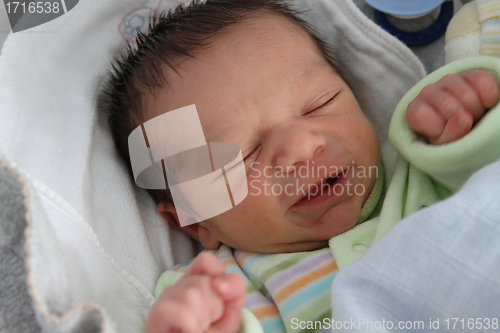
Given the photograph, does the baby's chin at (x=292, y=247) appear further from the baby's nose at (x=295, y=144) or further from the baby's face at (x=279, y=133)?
the baby's nose at (x=295, y=144)

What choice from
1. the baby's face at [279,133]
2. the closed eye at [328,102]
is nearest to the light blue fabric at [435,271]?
the baby's face at [279,133]

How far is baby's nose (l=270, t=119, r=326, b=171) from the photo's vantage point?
0.85m

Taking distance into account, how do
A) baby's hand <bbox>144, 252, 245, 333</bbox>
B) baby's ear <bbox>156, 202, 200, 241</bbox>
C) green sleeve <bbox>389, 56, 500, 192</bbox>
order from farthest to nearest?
baby's ear <bbox>156, 202, 200, 241</bbox> → green sleeve <bbox>389, 56, 500, 192</bbox> → baby's hand <bbox>144, 252, 245, 333</bbox>

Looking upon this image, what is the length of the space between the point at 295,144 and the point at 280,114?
3.7 inches

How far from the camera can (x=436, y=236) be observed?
26.2 inches

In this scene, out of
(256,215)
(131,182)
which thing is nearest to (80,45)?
(131,182)

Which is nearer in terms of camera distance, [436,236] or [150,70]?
[436,236]

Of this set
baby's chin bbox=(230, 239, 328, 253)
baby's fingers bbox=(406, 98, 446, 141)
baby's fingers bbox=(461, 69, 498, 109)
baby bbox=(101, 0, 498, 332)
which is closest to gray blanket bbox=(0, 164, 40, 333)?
baby bbox=(101, 0, 498, 332)

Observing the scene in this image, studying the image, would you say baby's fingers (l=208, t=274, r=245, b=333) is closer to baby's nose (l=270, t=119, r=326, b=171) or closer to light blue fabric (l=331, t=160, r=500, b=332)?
light blue fabric (l=331, t=160, r=500, b=332)

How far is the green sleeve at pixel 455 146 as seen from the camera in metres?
0.81

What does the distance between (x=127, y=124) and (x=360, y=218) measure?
65cm

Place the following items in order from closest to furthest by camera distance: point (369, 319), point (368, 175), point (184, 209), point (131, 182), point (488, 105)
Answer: point (369, 319) < point (488, 105) < point (368, 175) < point (184, 209) < point (131, 182)

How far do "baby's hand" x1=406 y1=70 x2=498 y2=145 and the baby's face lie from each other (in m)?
0.15

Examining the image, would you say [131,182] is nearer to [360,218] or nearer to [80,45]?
[80,45]
